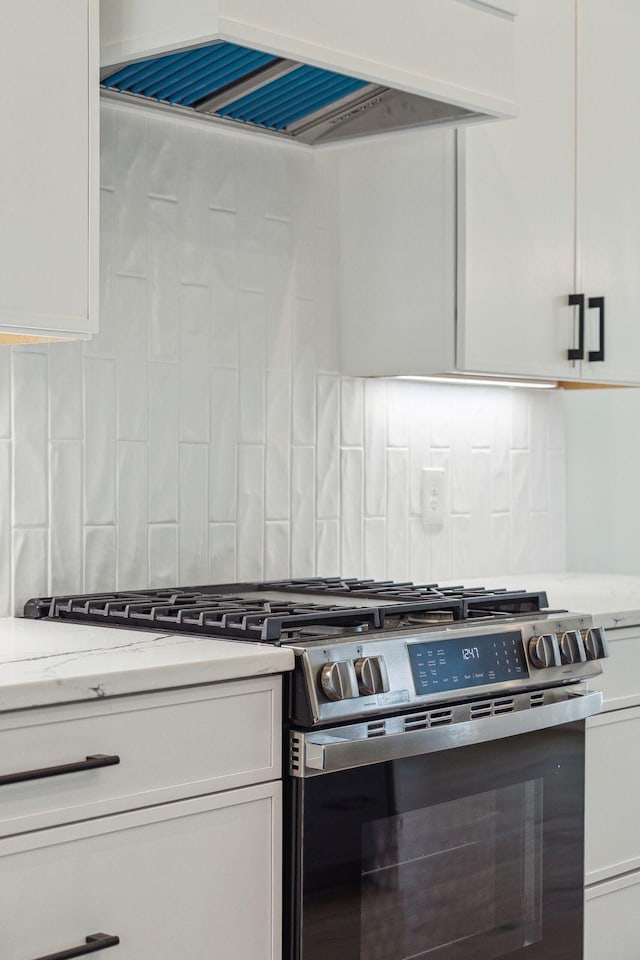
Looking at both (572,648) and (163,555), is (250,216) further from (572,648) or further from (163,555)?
(572,648)

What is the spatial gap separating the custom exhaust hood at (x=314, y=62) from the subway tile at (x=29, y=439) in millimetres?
541

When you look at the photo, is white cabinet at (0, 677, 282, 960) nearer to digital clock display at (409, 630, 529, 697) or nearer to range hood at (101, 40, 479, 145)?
digital clock display at (409, 630, 529, 697)

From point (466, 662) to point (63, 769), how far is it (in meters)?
0.75

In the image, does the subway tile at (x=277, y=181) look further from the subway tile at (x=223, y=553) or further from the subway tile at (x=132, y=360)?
the subway tile at (x=223, y=553)

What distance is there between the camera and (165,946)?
1.63 metres

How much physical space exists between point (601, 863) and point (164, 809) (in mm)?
1156

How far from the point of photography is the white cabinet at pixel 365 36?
6.35 ft

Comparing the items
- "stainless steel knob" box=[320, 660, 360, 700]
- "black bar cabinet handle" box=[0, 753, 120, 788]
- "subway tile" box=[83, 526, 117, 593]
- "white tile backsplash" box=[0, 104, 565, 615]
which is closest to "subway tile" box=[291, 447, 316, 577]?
"white tile backsplash" box=[0, 104, 565, 615]

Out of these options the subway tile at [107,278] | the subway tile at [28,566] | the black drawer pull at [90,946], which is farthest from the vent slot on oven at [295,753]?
the subway tile at [107,278]

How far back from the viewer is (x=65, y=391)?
2273mm

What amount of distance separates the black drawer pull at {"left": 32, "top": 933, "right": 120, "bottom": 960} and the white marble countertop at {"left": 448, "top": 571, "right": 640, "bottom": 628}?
3.90 feet

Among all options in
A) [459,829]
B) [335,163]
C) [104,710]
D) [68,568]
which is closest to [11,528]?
[68,568]

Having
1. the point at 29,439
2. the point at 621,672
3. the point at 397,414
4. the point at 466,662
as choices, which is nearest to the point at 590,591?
the point at 621,672

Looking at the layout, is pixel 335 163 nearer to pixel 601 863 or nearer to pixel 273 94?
pixel 273 94
